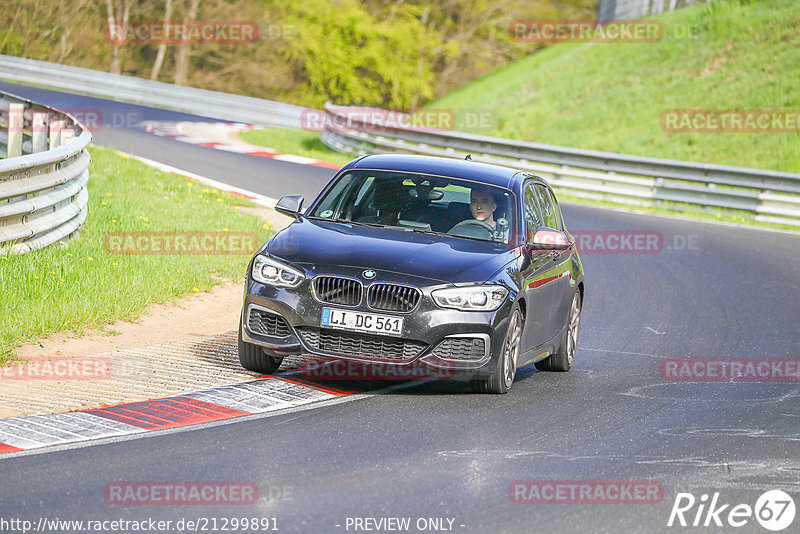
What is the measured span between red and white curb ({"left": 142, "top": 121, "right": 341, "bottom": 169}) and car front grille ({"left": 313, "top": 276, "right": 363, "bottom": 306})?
60.4 feet

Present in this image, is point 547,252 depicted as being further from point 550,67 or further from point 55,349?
point 550,67

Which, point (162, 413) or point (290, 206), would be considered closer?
point (162, 413)

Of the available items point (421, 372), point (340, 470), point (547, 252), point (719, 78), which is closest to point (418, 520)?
point (340, 470)

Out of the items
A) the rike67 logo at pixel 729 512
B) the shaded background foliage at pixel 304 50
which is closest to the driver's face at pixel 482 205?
the rike67 logo at pixel 729 512

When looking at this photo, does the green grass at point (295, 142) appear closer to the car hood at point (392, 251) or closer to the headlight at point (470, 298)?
the car hood at point (392, 251)

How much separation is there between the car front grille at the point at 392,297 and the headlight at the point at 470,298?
0.14m

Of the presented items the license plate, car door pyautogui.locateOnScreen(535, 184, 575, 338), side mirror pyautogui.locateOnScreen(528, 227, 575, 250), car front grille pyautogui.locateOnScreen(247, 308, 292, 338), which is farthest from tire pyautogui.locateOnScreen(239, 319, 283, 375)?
car door pyautogui.locateOnScreen(535, 184, 575, 338)

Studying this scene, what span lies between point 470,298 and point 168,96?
30366 mm

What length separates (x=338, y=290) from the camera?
7.95 metres

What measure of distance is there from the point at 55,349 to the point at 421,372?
9.80ft

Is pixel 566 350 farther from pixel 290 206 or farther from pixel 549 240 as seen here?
pixel 290 206

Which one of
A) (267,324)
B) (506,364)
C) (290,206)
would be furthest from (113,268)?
(506,364)

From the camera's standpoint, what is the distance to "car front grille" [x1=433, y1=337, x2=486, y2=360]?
315 inches

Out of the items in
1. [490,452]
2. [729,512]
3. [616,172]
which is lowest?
[616,172]
